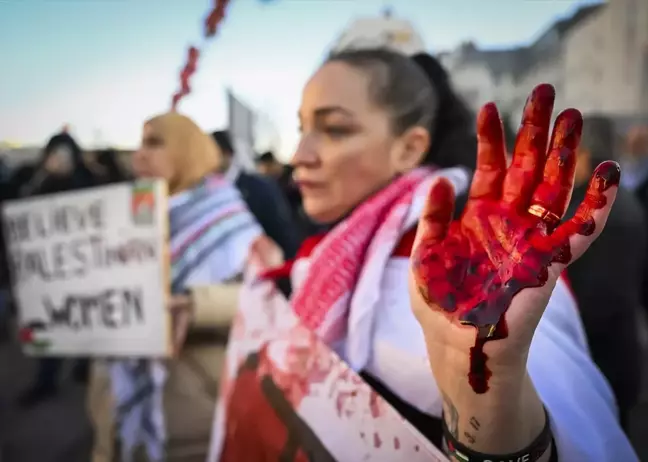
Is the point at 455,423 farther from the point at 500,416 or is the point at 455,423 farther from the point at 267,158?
the point at 267,158

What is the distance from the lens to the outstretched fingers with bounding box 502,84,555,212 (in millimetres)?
487

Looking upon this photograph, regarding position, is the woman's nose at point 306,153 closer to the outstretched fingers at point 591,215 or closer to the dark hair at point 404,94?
the dark hair at point 404,94

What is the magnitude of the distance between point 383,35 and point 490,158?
27 cm

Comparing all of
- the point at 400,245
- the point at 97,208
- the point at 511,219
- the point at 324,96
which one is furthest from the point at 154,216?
the point at 511,219

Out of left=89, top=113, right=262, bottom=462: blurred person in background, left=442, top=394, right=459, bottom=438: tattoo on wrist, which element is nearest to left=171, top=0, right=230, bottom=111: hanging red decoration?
left=89, top=113, right=262, bottom=462: blurred person in background

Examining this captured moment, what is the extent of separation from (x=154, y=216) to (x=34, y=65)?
33 centimetres

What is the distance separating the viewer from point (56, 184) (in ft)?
3.46

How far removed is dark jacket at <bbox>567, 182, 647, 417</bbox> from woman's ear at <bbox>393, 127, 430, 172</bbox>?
22cm

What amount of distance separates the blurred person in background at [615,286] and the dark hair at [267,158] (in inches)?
17.3

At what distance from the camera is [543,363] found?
1.78 ft

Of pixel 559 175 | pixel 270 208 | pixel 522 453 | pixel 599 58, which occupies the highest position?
pixel 599 58

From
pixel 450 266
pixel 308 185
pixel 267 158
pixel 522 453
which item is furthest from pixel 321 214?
pixel 522 453

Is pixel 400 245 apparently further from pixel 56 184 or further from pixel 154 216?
pixel 56 184

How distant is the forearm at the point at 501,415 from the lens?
19.9 inches
